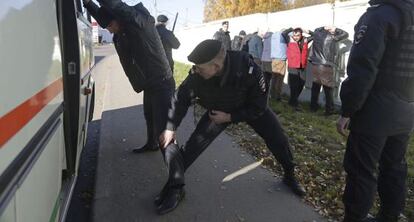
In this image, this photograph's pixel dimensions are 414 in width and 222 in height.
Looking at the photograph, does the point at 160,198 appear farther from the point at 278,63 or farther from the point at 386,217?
the point at 278,63

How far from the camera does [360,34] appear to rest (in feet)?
9.54

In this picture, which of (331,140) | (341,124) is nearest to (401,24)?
(341,124)

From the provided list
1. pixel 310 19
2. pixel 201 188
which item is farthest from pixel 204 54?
pixel 310 19

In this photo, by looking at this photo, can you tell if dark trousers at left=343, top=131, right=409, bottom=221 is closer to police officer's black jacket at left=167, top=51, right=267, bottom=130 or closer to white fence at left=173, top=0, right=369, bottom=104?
police officer's black jacket at left=167, top=51, right=267, bottom=130

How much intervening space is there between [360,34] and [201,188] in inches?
85.5

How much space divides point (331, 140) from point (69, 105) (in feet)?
A: 13.3

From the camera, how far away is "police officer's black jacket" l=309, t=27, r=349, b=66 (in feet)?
26.5

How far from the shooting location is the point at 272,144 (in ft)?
13.3

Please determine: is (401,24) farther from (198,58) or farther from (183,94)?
(183,94)

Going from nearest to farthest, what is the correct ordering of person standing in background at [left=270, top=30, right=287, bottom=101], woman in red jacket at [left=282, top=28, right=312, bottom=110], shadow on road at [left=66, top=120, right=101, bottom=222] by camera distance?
shadow on road at [left=66, top=120, right=101, bottom=222], woman in red jacket at [left=282, top=28, right=312, bottom=110], person standing in background at [left=270, top=30, right=287, bottom=101]

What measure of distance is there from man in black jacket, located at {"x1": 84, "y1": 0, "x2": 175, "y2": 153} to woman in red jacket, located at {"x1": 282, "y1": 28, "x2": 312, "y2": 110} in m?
4.82

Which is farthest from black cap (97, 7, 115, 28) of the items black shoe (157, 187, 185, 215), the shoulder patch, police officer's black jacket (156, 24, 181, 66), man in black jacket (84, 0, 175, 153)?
police officer's black jacket (156, 24, 181, 66)

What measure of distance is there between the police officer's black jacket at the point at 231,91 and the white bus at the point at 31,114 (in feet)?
3.33

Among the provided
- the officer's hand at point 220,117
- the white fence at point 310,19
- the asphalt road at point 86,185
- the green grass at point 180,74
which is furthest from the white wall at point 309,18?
the officer's hand at point 220,117
